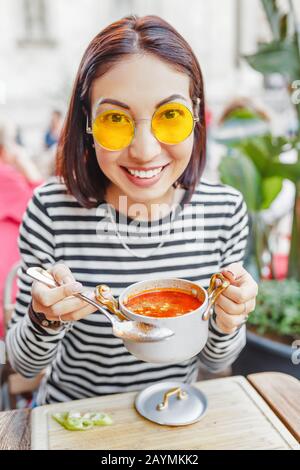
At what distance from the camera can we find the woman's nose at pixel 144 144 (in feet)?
2.19

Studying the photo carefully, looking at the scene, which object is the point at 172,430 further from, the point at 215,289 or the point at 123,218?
the point at 123,218

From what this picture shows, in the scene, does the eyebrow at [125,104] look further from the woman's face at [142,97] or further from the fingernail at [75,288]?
the fingernail at [75,288]

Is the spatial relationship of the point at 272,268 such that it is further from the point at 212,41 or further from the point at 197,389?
the point at 212,41

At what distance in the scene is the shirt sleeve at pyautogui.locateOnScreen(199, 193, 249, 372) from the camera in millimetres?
958

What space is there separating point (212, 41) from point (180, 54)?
8.41m

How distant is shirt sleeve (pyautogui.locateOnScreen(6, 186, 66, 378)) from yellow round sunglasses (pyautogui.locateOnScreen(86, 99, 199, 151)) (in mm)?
331

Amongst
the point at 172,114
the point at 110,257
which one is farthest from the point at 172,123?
the point at 110,257

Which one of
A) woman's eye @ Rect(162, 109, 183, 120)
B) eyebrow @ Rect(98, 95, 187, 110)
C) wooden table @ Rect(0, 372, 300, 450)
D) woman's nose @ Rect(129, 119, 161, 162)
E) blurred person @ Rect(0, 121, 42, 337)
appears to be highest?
eyebrow @ Rect(98, 95, 187, 110)

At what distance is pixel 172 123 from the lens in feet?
2.22

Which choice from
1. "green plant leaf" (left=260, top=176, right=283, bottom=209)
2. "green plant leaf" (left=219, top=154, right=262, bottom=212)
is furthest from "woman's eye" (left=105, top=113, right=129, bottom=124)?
"green plant leaf" (left=260, top=176, right=283, bottom=209)

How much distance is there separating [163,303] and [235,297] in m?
0.11

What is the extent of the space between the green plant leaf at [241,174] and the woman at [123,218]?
19.6 inches

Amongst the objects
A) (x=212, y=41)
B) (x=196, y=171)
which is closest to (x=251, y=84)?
(x=212, y=41)

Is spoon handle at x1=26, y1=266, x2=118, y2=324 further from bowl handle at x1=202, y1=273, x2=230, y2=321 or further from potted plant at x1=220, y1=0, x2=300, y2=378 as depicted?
potted plant at x1=220, y1=0, x2=300, y2=378
